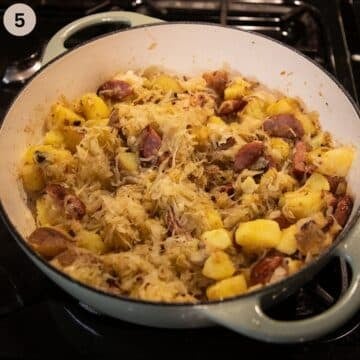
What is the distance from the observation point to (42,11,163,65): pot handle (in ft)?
3.90

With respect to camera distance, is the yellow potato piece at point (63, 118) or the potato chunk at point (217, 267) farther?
the yellow potato piece at point (63, 118)

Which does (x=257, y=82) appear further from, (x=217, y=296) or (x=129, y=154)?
(x=217, y=296)

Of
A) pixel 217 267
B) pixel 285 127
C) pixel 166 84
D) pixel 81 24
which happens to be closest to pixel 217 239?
pixel 217 267

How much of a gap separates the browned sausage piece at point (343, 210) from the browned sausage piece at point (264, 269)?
0.13 meters

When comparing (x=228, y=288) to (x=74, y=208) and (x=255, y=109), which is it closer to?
(x=74, y=208)

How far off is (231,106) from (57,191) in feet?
1.26

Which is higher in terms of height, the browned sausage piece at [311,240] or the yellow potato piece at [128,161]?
the yellow potato piece at [128,161]

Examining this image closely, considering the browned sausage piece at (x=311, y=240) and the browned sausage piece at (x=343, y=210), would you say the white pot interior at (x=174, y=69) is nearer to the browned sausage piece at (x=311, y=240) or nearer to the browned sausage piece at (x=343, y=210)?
the browned sausage piece at (x=343, y=210)

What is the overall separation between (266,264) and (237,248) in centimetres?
7

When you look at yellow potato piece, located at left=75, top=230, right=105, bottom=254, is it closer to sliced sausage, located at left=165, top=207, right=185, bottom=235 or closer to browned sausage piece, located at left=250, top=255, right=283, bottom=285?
sliced sausage, located at left=165, top=207, right=185, bottom=235

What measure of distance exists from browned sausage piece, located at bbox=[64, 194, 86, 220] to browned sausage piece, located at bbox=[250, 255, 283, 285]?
30cm

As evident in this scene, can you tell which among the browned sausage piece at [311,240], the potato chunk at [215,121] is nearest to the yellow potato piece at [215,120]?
the potato chunk at [215,121]

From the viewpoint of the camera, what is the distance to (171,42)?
126cm

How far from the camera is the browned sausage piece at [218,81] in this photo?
125cm
